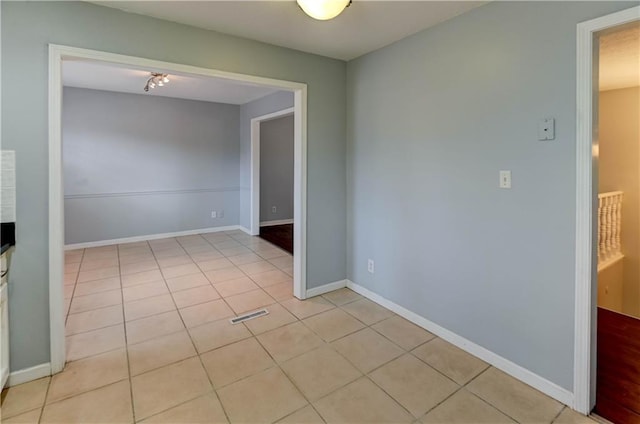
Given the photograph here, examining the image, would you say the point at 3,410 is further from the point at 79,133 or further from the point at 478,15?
the point at 79,133

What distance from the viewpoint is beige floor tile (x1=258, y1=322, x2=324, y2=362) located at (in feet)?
7.80

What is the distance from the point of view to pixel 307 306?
10.4 ft

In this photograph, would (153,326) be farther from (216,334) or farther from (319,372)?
(319,372)

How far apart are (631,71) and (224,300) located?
492 cm

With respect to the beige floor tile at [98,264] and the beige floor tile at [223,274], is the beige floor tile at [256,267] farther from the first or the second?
the beige floor tile at [98,264]

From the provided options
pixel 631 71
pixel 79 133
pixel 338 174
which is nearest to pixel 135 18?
pixel 338 174

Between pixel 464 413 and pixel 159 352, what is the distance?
6.78 feet

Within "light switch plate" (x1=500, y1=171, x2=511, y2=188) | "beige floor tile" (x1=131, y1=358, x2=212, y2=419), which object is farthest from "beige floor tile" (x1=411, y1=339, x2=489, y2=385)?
"beige floor tile" (x1=131, y1=358, x2=212, y2=419)

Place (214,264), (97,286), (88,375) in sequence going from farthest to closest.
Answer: (214,264), (97,286), (88,375)

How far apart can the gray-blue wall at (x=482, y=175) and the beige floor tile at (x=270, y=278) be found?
47.6 inches

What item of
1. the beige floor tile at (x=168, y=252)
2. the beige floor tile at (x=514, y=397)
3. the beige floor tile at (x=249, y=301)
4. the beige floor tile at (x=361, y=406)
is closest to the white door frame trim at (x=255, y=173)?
the beige floor tile at (x=168, y=252)

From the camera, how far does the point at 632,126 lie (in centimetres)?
422

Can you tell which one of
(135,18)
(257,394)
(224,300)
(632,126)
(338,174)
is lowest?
(257,394)

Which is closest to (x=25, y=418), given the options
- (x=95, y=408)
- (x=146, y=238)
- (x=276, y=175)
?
(x=95, y=408)
